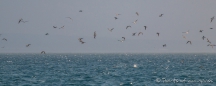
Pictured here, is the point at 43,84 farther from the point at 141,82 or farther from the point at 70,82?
the point at 141,82

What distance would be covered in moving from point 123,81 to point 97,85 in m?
6.89

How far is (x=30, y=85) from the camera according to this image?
6144 centimetres

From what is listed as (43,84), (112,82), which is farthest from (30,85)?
(112,82)

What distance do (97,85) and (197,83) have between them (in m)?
14.8

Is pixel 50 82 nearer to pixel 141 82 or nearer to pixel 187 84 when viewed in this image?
pixel 141 82

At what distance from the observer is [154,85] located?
5981 cm

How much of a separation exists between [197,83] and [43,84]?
74.6ft

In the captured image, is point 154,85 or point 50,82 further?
point 50,82

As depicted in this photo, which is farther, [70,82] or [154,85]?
[70,82]

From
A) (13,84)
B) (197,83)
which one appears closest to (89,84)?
(13,84)

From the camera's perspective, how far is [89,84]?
61750 millimetres

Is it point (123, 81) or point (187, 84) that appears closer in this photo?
point (187, 84)

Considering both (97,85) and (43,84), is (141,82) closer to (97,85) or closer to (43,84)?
(97,85)

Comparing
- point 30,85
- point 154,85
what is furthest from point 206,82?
point 30,85
